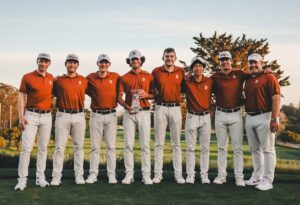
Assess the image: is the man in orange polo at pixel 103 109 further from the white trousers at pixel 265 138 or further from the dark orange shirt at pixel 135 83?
the white trousers at pixel 265 138

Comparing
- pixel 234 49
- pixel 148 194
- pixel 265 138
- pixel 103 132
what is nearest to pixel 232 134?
pixel 265 138

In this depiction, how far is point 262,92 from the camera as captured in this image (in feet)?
24.1

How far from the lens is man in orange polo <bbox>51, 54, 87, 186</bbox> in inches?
298

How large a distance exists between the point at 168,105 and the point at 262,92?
1.96m

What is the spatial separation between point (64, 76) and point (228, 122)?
3.65m

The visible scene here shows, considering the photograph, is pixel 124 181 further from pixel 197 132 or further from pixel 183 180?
pixel 197 132

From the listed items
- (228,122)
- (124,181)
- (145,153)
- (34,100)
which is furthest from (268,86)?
(34,100)

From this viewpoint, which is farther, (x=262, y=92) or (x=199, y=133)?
(x=199, y=133)

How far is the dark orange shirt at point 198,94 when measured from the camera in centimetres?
775

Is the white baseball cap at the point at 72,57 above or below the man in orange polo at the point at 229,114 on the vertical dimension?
above

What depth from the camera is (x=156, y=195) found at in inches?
260

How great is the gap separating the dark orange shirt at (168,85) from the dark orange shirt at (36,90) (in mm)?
2308

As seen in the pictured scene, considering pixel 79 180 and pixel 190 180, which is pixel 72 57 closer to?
pixel 79 180

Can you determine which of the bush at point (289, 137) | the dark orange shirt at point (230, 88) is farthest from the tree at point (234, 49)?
the dark orange shirt at point (230, 88)
